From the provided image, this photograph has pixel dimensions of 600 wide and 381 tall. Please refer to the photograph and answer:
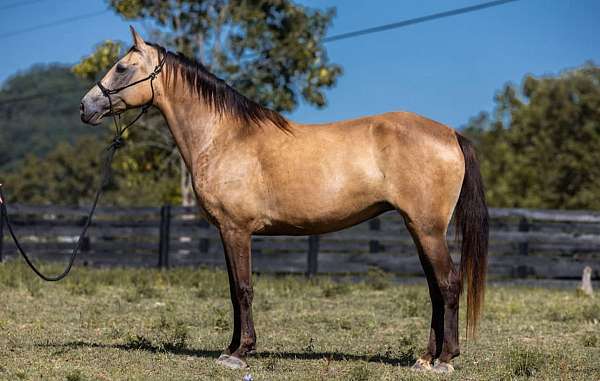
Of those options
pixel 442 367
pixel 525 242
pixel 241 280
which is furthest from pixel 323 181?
pixel 525 242

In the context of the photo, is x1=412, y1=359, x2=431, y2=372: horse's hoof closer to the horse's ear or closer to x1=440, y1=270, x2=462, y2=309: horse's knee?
x1=440, y1=270, x2=462, y2=309: horse's knee

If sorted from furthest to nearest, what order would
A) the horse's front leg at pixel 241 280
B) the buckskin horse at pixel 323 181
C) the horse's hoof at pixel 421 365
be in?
the horse's front leg at pixel 241 280 < the buckskin horse at pixel 323 181 < the horse's hoof at pixel 421 365

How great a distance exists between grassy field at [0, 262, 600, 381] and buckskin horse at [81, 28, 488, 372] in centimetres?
53

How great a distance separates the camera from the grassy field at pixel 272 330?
20.7ft

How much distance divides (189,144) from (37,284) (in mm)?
6106

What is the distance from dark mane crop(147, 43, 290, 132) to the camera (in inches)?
275

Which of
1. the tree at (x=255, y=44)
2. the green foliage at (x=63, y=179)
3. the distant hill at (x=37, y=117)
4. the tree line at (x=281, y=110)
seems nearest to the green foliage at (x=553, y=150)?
the tree line at (x=281, y=110)

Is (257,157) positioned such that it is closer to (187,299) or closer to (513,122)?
(187,299)

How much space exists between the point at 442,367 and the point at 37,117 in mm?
138514

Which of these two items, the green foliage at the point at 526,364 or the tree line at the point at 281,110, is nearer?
the green foliage at the point at 526,364

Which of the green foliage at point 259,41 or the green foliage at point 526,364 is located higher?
the green foliage at point 259,41

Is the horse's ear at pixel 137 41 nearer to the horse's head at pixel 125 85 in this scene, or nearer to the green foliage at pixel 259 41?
the horse's head at pixel 125 85

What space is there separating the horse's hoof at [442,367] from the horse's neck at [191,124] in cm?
248

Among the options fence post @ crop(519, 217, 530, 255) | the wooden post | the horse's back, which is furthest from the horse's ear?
fence post @ crop(519, 217, 530, 255)
